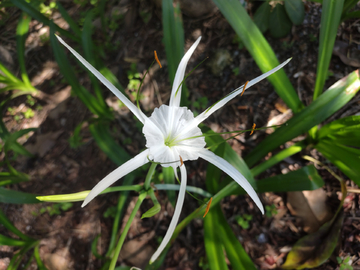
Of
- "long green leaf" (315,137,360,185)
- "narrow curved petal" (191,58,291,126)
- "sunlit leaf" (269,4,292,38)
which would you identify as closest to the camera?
"narrow curved petal" (191,58,291,126)

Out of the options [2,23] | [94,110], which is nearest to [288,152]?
[94,110]

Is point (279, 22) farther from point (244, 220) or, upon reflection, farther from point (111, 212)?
point (111, 212)

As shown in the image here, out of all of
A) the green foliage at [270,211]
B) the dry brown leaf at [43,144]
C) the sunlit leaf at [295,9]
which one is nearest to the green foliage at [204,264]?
the green foliage at [270,211]

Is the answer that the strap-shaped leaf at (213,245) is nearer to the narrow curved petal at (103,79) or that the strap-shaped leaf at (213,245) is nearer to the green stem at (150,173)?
the green stem at (150,173)

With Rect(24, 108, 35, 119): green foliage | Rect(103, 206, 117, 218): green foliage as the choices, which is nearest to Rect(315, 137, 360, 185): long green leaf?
Rect(103, 206, 117, 218): green foliage

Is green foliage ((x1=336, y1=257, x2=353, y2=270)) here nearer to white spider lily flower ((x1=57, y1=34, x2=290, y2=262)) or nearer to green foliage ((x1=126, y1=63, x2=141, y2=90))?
white spider lily flower ((x1=57, y1=34, x2=290, y2=262))

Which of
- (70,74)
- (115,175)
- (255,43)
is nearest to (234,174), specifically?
(115,175)
